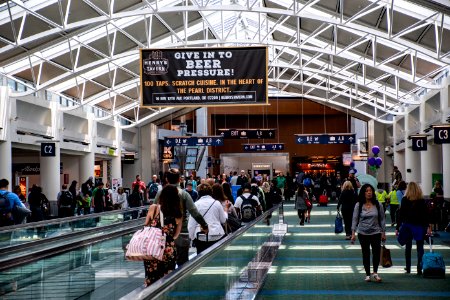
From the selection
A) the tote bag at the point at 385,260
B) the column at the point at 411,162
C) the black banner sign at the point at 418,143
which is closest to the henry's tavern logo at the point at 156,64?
the tote bag at the point at 385,260

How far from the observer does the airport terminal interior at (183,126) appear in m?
9.38

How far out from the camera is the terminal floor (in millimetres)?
10390

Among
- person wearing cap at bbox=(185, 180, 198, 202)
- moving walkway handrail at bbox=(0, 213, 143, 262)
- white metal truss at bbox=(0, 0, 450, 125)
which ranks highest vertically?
white metal truss at bbox=(0, 0, 450, 125)

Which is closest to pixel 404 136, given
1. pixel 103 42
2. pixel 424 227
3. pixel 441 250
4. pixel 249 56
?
pixel 103 42

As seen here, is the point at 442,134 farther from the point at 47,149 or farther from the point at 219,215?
the point at 219,215

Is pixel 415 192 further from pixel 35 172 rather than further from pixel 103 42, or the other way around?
pixel 35 172

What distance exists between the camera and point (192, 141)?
4331cm

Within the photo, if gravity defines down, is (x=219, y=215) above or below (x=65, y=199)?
above

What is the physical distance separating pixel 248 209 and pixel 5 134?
13.8 m

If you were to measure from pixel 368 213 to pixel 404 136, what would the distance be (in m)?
31.8

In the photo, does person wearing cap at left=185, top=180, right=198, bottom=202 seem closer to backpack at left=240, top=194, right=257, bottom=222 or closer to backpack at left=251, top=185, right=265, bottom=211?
backpack at left=251, top=185, right=265, bottom=211

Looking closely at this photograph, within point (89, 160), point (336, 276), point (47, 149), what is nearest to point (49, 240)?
point (336, 276)

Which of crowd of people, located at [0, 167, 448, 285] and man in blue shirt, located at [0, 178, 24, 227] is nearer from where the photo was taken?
crowd of people, located at [0, 167, 448, 285]

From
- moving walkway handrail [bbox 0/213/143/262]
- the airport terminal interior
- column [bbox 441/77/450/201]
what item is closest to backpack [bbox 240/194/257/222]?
the airport terminal interior
